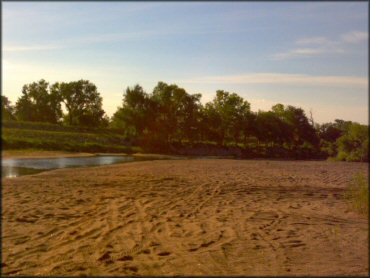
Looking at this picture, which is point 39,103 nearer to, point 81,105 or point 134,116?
point 81,105

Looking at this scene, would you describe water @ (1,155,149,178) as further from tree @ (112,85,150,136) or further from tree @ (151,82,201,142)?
tree @ (151,82,201,142)

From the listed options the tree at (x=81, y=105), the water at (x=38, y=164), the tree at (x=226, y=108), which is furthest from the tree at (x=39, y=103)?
the tree at (x=226, y=108)

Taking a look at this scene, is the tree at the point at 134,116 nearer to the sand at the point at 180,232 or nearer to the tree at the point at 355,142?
the sand at the point at 180,232

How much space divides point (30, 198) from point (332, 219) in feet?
24.2

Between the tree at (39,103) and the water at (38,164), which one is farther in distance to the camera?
the tree at (39,103)

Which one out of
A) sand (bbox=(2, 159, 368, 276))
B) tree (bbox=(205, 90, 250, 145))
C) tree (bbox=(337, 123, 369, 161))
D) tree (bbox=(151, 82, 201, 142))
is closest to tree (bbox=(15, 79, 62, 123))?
sand (bbox=(2, 159, 368, 276))

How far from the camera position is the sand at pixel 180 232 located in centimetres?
476

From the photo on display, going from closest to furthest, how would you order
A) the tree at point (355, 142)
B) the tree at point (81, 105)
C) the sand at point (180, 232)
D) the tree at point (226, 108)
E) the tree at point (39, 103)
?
the tree at point (39, 103)
the tree at point (355, 142)
the sand at point (180, 232)
the tree at point (81, 105)
the tree at point (226, 108)

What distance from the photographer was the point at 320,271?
407 centimetres

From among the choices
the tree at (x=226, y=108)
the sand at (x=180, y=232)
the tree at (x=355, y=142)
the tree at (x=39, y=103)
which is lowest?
the sand at (x=180, y=232)

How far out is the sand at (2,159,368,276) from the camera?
187 inches

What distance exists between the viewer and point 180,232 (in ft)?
23.6

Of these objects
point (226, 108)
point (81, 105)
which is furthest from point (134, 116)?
point (81, 105)

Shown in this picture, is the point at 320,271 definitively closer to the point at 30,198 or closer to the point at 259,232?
the point at 259,232
